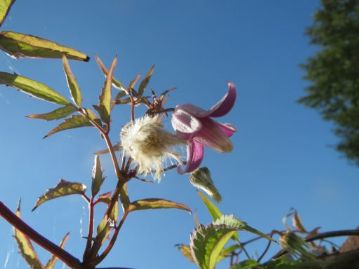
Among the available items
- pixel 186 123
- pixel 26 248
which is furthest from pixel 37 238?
pixel 186 123

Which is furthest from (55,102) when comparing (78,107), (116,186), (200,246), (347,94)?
(347,94)

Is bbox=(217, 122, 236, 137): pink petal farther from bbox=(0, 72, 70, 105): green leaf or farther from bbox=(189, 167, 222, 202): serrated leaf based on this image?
bbox=(0, 72, 70, 105): green leaf

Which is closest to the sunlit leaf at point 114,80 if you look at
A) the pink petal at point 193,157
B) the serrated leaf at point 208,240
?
the pink petal at point 193,157

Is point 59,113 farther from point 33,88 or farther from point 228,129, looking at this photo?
point 228,129

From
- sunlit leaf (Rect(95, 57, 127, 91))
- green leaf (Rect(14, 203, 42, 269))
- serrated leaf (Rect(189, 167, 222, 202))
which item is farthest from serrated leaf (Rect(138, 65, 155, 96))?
green leaf (Rect(14, 203, 42, 269))

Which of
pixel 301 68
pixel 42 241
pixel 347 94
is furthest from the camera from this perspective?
pixel 301 68

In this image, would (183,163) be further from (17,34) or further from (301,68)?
(301,68)
